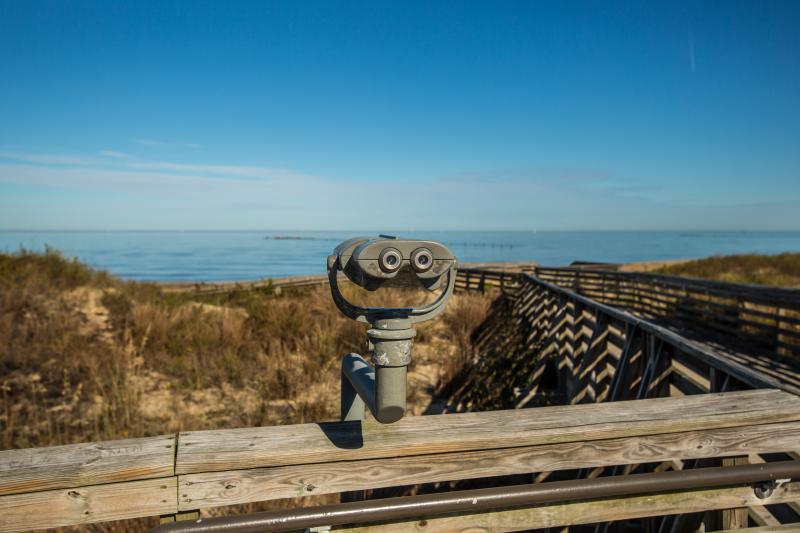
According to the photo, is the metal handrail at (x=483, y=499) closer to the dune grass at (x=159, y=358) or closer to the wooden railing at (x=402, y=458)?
the wooden railing at (x=402, y=458)

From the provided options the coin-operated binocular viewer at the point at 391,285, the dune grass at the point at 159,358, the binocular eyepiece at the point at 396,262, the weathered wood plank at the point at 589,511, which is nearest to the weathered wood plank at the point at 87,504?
the weathered wood plank at the point at 589,511

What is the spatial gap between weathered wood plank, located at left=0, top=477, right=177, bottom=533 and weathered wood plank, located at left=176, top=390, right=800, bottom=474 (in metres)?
0.10

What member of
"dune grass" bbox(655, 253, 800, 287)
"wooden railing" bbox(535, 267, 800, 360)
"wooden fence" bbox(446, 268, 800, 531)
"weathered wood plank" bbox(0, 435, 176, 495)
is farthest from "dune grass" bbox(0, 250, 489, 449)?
"dune grass" bbox(655, 253, 800, 287)

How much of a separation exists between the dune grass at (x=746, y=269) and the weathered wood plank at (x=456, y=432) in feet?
72.3

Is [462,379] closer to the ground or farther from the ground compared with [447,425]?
closer to the ground

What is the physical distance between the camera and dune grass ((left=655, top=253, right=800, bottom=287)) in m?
20.9

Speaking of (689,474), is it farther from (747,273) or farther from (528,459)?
(747,273)

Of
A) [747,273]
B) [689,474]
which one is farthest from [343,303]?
[747,273]

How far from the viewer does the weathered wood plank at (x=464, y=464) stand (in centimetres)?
153

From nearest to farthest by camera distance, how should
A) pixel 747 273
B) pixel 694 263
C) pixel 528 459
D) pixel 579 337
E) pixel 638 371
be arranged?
1. pixel 528 459
2. pixel 638 371
3. pixel 579 337
4. pixel 747 273
5. pixel 694 263

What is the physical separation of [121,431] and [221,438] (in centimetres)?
406

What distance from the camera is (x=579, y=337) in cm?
695

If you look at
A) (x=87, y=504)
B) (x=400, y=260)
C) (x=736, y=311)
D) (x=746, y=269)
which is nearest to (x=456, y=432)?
(x=400, y=260)

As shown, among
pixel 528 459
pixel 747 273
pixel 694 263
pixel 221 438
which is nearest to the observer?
pixel 221 438
